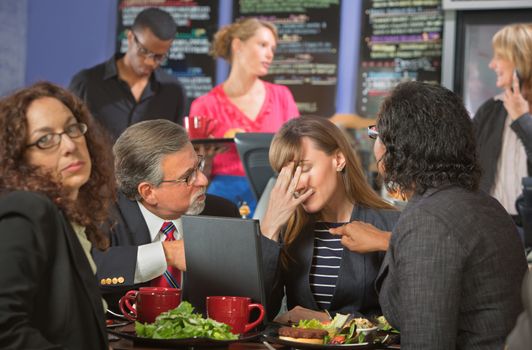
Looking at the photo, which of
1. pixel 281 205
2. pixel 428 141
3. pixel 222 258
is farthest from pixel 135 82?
pixel 428 141

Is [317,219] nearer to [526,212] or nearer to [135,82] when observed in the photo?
[526,212]

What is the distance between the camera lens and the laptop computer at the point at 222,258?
2098 millimetres

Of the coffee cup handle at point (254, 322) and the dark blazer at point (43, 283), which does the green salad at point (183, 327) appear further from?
the dark blazer at point (43, 283)

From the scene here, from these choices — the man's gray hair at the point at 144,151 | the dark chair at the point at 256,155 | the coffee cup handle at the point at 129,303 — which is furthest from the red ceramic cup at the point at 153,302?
the dark chair at the point at 256,155

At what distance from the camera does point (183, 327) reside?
2.00 m

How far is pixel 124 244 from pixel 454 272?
1119mm

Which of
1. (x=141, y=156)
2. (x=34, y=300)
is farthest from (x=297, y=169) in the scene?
(x=34, y=300)

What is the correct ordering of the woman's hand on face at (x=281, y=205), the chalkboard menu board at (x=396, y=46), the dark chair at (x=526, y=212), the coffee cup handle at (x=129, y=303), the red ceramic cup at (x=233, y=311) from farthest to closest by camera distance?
the chalkboard menu board at (x=396, y=46), the dark chair at (x=526, y=212), the woman's hand on face at (x=281, y=205), the coffee cup handle at (x=129, y=303), the red ceramic cup at (x=233, y=311)

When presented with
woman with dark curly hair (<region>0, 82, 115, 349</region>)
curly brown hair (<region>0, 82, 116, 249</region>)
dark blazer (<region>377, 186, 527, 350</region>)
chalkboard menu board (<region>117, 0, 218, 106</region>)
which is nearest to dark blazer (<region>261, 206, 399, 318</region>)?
dark blazer (<region>377, 186, 527, 350</region>)

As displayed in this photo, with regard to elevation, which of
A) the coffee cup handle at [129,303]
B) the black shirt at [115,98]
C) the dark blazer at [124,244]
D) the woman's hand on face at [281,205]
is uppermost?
the black shirt at [115,98]

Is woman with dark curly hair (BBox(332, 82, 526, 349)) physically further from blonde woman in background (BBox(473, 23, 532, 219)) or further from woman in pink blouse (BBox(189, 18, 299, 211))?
woman in pink blouse (BBox(189, 18, 299, 211))

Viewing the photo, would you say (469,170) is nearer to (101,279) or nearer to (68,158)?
(68,158)

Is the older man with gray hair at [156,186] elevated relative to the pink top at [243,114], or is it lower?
lower

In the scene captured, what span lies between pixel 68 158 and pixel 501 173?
10.4ft
